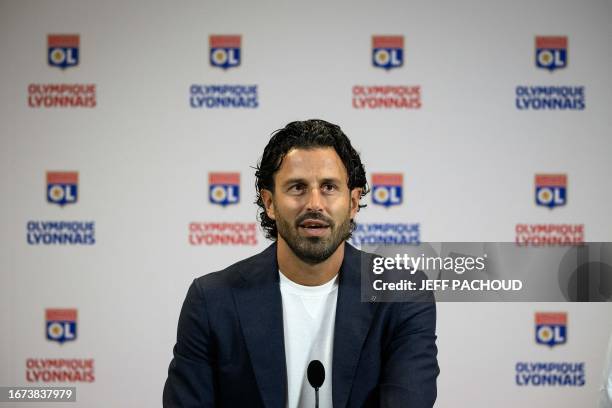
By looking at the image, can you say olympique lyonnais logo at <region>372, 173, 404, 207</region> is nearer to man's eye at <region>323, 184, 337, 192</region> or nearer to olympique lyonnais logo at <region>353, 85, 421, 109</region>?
olympique lyonnais logo at <region>353, 85, 421, 109</region>

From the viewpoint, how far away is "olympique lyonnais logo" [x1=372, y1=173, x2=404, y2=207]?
10.9 ft

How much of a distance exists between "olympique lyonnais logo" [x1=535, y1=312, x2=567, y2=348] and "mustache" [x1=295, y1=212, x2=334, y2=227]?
217cm

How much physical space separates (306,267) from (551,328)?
2184mm

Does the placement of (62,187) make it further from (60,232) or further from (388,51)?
(388,51)

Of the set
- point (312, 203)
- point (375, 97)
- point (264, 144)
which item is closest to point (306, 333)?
point (312, 203)

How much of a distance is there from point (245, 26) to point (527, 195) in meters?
1.89

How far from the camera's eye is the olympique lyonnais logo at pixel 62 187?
3.38 meters

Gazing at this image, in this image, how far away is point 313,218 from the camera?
5.50 ft

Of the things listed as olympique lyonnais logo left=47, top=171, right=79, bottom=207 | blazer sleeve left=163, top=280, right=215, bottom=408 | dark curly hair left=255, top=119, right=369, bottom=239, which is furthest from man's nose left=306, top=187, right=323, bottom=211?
olympique lyonnais logo left=47, top=171, right=79, bottom=207

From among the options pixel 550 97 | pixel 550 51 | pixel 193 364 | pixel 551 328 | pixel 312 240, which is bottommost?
pixel 551 328

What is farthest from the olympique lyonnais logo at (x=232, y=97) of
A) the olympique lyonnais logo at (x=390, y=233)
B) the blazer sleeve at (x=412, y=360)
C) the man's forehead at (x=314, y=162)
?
the blazer sleeve at (x=412, y=360)

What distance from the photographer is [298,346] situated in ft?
5.62

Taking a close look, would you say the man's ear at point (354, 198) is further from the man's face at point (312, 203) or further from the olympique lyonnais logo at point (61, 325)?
the olympique lyonnais logo at point (61, 325)

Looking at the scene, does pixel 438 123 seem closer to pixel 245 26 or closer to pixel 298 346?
pixel 245 26
